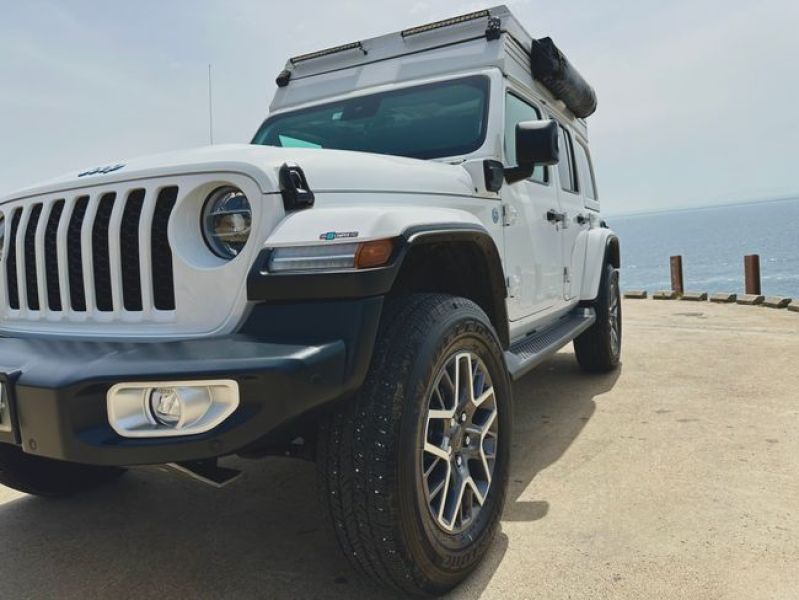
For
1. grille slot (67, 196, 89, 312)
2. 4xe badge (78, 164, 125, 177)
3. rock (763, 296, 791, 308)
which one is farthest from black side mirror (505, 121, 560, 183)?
rock (763, 296, 791, 308)

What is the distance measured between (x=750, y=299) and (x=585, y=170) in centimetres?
541

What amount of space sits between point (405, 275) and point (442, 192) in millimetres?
484

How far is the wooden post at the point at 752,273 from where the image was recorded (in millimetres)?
10010

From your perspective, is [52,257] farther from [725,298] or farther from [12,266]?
[725,298]

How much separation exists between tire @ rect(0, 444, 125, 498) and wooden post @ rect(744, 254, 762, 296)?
32.3 ft

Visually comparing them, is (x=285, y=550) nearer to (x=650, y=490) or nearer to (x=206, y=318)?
(x=206, y=318)

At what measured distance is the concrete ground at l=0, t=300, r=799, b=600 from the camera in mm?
2139

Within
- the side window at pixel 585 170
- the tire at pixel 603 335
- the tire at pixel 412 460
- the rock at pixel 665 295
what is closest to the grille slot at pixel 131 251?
the tire at pixel 412 460

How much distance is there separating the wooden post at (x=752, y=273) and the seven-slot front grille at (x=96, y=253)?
10101 millimetres

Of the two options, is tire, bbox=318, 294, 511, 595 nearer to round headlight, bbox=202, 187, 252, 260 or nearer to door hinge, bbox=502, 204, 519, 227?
round headlight, bbox=202, 187, 252, 260

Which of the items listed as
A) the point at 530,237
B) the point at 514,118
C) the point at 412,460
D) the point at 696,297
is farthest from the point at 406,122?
the point at 696,297

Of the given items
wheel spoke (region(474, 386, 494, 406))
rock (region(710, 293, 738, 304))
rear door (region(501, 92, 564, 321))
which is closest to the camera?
wheel spoke (region(474, 386, 494, 406))

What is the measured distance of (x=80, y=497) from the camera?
120 inches

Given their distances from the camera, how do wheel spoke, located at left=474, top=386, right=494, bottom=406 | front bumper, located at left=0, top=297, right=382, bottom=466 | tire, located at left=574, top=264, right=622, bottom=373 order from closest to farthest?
front bumper, located at left=0, top=297, right=382, bottom=466, wheel spoke, located at left=474, top=386, right=494, bottom=406, tire, located at left=574, top=264, right=622, bottom=373
